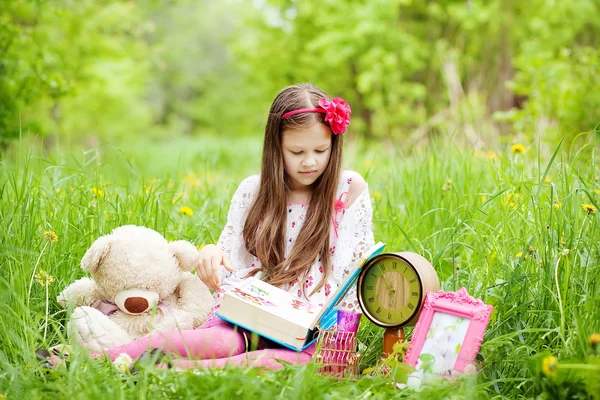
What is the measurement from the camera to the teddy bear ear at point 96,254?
2588mm

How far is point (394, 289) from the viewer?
2.35m

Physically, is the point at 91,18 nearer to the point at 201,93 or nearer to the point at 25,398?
the point at 25,398

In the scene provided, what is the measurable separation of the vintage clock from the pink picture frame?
0.16ft

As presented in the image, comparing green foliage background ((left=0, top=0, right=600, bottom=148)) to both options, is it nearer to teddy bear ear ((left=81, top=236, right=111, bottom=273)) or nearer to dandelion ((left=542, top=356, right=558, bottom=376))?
teddy bear ear ((left=81, top=236, right=111, bottom=273))

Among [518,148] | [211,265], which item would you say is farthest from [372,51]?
[211,265]

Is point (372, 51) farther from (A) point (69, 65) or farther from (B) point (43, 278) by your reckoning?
(B) point (43, 278)

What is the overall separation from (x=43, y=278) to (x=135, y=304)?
1.42ft

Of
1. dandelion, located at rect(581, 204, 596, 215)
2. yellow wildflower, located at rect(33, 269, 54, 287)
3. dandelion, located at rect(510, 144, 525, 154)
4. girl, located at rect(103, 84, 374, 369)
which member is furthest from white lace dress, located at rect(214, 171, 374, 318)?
dandelion, located at rect(510, 144, 525, 154)

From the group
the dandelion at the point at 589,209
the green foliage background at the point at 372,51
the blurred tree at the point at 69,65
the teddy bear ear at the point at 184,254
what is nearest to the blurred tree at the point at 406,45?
the green foliage background at the point at 372,51

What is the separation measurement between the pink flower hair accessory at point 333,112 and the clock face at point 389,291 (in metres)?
0.72

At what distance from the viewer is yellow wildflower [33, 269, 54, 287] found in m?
2.59

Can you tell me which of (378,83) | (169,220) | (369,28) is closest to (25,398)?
(169,220)

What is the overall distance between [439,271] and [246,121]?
27.6 m

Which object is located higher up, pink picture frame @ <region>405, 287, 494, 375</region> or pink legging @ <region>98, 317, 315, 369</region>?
pink picture frame @ <region>405, 287, 494, 375</region>
